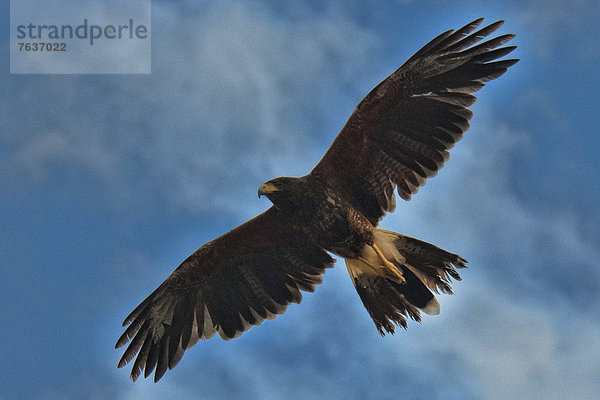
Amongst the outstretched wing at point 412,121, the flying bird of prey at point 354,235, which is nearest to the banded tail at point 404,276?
the flying bird of prey at point 354,235

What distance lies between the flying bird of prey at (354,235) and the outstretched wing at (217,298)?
0.05 ft

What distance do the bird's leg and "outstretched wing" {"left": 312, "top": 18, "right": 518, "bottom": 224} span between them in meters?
0.54

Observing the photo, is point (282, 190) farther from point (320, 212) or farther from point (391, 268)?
point (391, 268)

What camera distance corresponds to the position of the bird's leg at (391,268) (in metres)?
10.7

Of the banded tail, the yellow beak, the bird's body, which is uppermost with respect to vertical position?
the yellow beak

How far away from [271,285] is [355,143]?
2569 mm

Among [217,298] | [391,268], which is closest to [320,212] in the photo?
[391,268]

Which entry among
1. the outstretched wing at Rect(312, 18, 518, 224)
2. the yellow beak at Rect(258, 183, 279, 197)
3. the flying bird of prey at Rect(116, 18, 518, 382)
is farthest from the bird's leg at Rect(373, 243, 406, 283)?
the yellow beak at Rect(258, 183, 279, 197)

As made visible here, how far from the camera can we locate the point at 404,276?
1092 cm

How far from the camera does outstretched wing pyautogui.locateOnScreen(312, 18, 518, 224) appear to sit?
10.4 m

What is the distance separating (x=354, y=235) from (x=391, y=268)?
0.68m

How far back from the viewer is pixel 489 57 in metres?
10.3

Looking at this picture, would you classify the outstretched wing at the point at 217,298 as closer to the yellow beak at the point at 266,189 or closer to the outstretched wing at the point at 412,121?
the yellow beak at the point at 266,189

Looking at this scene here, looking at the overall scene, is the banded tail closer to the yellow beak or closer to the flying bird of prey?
the flying bird of prey
